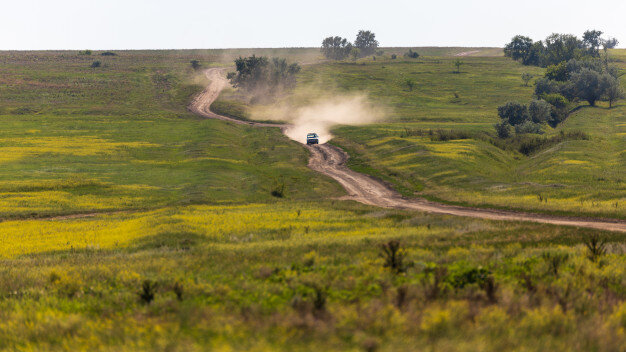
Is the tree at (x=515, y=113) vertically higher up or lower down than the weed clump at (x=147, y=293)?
higher up

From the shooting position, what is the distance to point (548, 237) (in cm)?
2000

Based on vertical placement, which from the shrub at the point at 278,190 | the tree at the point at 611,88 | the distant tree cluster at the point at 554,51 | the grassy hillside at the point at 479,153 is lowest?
the shrub at the point at 278,190

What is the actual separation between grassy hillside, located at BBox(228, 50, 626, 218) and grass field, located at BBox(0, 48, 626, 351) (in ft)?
2.40

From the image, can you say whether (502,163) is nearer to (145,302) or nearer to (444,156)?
(444,156)

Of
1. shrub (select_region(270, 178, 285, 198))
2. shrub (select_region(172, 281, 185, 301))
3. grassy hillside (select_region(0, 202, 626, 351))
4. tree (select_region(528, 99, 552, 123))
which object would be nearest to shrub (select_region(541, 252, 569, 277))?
grassy hillside (select_region(0, 202, 626, 351))

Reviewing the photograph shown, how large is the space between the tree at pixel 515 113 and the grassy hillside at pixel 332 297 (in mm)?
73727

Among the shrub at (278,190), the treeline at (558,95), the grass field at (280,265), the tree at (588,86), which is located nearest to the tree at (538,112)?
the treeline at (558,95)

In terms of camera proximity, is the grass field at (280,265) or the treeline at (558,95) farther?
the treeline at (558,95)

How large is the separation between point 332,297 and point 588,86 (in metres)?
122

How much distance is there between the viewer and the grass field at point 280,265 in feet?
32.8

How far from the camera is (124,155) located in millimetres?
70812

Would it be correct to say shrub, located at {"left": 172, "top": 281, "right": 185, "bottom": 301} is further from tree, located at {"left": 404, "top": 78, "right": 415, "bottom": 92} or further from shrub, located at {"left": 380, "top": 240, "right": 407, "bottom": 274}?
tree, located at {"left": 404, "top": 78, "right": 415, "bottom": 92}

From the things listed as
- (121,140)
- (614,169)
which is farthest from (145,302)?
(121,140)

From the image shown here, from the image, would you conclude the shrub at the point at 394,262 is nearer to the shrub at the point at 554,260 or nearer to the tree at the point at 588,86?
the shrub at the point at 554,260
